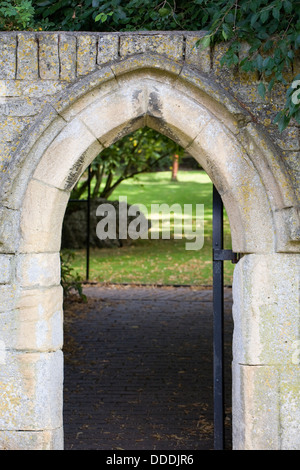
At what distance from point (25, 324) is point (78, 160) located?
39.4 inches

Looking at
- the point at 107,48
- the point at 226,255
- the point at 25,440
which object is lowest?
the point at 25,440

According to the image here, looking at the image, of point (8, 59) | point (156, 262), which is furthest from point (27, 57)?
point (156, 262)

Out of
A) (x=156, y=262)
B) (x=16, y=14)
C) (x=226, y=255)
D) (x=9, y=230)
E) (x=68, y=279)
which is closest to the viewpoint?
(x=9, y=230)

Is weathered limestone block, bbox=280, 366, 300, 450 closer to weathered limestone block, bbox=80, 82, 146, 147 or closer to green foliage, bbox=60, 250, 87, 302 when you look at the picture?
weathered limestone block, bbox=80, 82, 146, 147

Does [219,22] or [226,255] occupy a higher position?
[219,22]

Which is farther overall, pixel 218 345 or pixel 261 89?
pixel 218 345

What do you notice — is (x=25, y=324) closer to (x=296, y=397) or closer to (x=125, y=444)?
(x=296, y=397)

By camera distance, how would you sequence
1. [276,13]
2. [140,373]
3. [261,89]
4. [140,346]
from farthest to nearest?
[140,346], [140,373], [261,89], [276,13]

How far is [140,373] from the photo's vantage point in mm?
7516

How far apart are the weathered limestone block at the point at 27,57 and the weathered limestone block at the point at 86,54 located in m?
0.25

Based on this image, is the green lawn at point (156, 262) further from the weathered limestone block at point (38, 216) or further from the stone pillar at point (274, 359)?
the weathered limestone block at point (38, 216)

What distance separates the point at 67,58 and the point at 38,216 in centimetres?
93

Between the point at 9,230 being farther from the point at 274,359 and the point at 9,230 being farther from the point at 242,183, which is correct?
the point at 274,359

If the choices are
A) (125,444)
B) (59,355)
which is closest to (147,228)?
(125,444)
